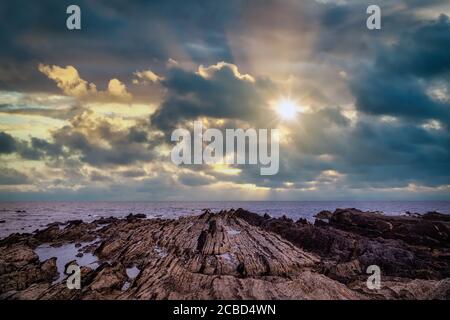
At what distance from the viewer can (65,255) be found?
33969 mm

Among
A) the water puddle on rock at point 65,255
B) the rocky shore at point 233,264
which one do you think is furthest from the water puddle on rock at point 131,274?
the water puddle on rock at point 65,255

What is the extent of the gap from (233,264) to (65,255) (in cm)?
2162

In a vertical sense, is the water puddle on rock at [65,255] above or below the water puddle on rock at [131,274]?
below

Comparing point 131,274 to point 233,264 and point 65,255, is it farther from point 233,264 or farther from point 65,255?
point 65,255

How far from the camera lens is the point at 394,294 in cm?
1881

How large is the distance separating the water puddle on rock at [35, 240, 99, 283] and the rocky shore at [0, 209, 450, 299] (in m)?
0.11

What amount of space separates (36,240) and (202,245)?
1050 inches

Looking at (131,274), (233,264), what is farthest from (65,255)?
(233,264)

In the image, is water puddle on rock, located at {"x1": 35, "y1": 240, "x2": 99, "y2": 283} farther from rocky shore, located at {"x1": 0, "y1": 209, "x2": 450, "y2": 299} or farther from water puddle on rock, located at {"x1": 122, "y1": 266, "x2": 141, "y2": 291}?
water puddle on rock, located at {"x1": 122, "y1": 266, "x2": 141, "y2": 291}

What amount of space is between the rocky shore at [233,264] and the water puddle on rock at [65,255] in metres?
0.11

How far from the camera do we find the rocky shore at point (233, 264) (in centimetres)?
1872

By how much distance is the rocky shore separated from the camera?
61.4 ft

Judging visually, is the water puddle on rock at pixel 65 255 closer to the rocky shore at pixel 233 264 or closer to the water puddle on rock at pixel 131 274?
the rocky shore at pixel 233 264
